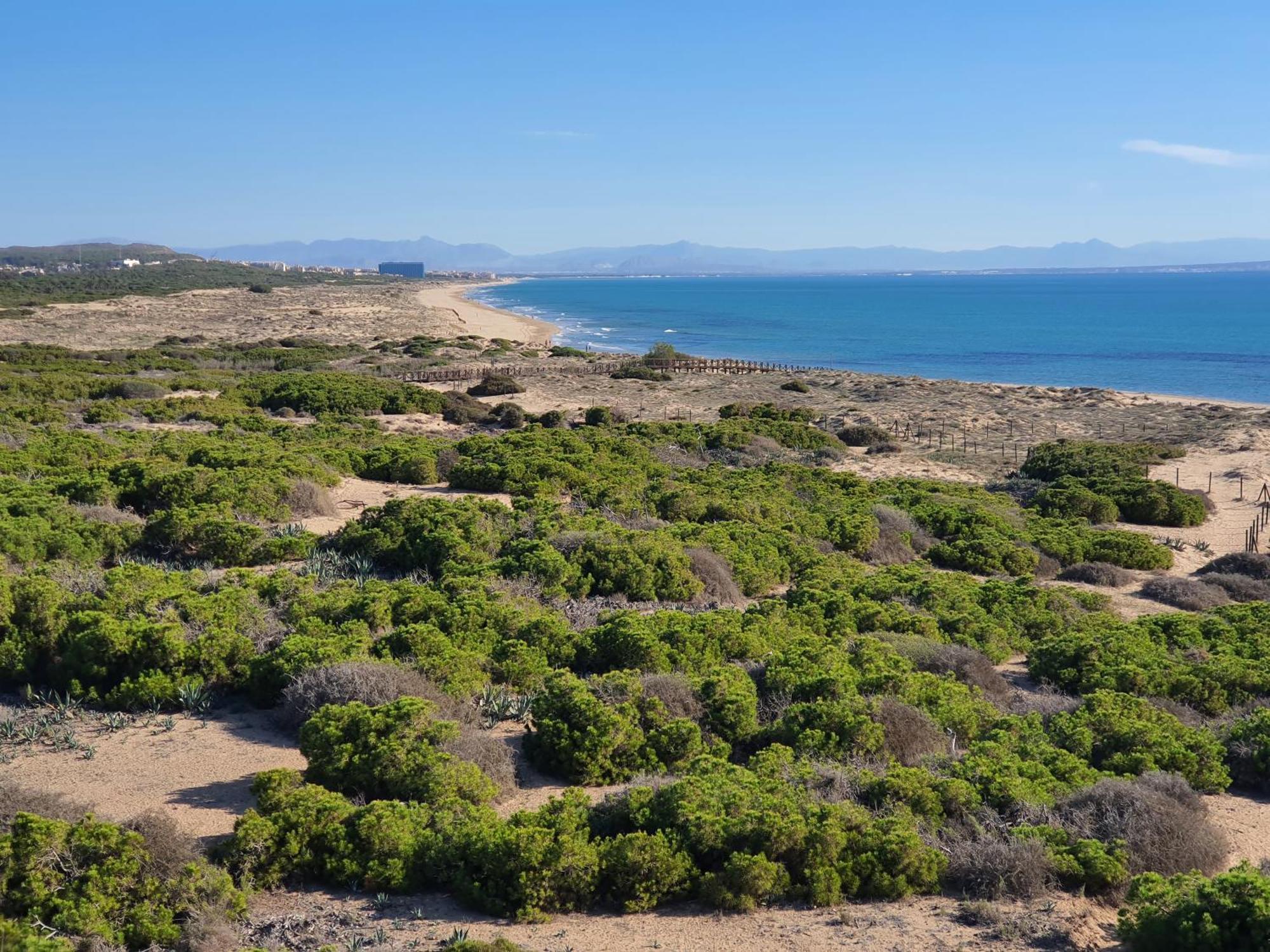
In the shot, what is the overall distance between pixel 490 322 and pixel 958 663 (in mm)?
75776

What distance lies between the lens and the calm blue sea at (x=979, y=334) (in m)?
56.5

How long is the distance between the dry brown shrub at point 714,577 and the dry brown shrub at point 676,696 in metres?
3.69

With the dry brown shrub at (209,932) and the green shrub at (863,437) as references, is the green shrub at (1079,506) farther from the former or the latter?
the dry brown shrub at (209,932)

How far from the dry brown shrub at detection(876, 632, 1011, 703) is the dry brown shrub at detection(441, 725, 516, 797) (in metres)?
4.23

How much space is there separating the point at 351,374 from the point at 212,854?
3333 centimetres

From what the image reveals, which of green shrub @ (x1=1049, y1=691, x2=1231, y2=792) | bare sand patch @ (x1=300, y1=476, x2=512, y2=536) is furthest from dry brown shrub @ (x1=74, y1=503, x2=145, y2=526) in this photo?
green shrub @ (x1=1049, y1=691, x2=1231, y2=792)

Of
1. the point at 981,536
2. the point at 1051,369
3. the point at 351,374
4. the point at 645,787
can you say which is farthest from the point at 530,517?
the point at 1051,369

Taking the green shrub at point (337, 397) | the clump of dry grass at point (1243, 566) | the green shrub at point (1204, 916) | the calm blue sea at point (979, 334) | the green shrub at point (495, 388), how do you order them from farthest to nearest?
the calm blue sea at point (979, 334) < the green shrub at point (495, 388) < the green shrub at point (337, 397) < the clump of dry grass at point (1243, 566) < the green shrub at point (1204, 916)

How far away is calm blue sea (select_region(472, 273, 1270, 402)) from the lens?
56531mm

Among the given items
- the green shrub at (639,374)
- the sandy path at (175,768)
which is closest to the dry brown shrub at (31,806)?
the sandy path at (175,768)

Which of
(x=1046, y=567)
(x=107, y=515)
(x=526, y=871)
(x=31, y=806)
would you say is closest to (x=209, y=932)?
(x=526, y=871)

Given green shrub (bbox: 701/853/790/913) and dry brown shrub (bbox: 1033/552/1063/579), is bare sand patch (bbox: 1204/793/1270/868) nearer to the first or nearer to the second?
green shrub (bbox: 701/853/790/913)

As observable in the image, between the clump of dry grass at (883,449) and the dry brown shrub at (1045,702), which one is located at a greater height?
the clump of dry grass at (883,449)

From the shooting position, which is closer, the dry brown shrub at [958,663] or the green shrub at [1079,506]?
the dry brown shrub at [958,663]
